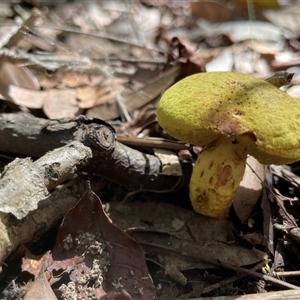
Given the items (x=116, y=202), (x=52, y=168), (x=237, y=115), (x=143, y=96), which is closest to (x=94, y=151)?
(x=52, y=168)

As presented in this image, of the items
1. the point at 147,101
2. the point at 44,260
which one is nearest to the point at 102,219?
the point at 44,260

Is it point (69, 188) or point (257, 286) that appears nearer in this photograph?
point (257, 286)

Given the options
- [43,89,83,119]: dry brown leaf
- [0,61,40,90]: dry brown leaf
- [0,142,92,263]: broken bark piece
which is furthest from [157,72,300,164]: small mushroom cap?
[0,61,40,90]: dry brown leaf

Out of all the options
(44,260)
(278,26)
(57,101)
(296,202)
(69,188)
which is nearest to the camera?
(44,260)

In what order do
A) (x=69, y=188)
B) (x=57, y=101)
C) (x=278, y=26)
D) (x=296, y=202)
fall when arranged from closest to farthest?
(x=69, y=188) → (x=296, y=202) → (x=57, y=101) → (x=278, y=26)

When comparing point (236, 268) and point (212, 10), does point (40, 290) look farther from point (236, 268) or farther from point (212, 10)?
point (212, 10)

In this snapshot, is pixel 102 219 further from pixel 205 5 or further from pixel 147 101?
pixel 205 5

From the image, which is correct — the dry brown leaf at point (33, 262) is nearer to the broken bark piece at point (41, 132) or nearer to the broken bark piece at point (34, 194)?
the broken bark piece at point (34, 194)

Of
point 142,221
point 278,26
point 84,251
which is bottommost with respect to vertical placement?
point 278,26
